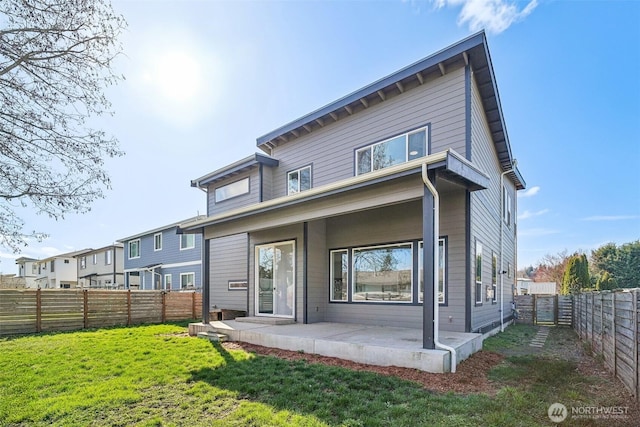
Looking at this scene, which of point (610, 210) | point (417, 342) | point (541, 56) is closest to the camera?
point (417, 342)

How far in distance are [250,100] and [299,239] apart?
525cm

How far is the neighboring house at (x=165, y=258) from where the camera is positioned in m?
20.5

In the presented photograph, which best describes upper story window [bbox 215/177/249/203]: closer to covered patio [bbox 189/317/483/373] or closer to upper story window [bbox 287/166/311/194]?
upper story window [bbox 287/166/311/194]

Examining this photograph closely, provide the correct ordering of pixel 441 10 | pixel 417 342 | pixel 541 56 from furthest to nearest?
pixel 541 56
pixel 441 10
pixel 417 342

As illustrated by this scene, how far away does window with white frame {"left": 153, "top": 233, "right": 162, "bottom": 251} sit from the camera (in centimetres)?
2320

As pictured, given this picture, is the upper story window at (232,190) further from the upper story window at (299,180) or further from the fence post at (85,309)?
the fence post at (85,309)

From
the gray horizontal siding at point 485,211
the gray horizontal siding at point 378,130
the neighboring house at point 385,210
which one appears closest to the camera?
the neighboring house at point 385,210

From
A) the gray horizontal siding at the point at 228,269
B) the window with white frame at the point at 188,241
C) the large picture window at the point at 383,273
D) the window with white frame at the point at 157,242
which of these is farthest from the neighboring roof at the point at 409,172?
the window with white frame at the point at 157,242

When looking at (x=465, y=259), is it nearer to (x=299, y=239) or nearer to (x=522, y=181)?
(x=299, y=239)

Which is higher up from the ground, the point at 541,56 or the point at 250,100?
the point at 541,56

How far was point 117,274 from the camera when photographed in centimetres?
3011

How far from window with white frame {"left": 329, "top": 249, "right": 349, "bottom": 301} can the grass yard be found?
10.8 ft

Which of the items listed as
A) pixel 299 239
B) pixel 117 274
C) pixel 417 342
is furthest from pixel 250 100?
pixel 117 274

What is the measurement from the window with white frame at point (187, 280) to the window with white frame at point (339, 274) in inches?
509
